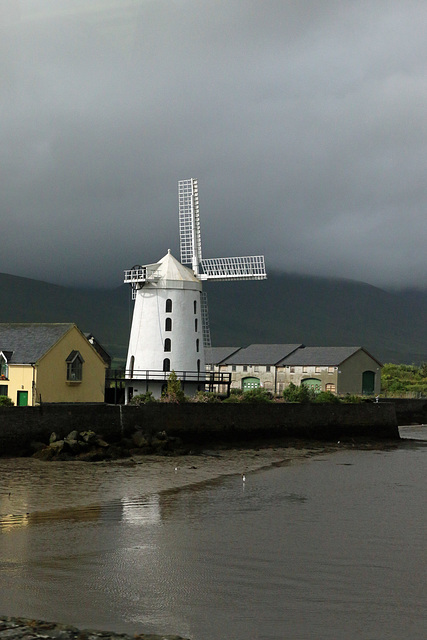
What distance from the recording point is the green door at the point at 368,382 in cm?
9406

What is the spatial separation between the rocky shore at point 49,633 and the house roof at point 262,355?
84.6 m

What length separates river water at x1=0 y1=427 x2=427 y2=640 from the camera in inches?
515

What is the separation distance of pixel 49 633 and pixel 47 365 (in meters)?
34.9

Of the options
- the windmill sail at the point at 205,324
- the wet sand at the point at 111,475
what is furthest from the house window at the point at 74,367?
the windmill sail at the point at 205,324

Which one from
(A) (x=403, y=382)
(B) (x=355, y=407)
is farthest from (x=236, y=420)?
(A) (x=403, y=382)

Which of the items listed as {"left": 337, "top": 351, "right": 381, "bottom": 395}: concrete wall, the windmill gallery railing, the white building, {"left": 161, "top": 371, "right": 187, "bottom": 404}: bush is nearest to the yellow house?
{"left": 161, "top": 371, "right": 187, "bottom": 404}: bush

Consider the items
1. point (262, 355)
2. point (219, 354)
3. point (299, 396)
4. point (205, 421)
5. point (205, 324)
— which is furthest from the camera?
point (219, 354)

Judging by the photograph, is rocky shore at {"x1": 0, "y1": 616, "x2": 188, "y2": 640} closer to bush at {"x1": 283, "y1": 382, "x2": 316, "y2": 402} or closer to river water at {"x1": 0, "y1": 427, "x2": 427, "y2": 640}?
river water at {"x1": 0, "y1": 427, "x2": 427, "y2": 640}

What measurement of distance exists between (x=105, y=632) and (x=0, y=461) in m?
21.3

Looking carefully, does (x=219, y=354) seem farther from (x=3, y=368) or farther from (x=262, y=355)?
(x=3, y=368)

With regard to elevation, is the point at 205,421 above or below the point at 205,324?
below

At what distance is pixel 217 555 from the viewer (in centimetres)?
1764

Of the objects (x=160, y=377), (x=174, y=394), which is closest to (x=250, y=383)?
(x=160, y=377)

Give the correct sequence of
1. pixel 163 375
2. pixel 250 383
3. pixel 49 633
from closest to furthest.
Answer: pixel 49 633
pixel 163 375
pixel 250 383
